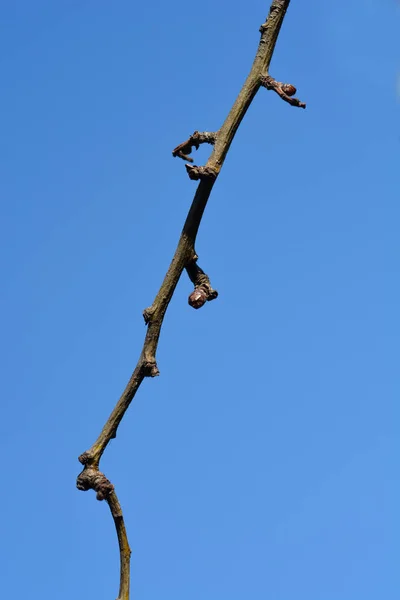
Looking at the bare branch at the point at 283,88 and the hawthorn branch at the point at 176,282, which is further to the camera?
the bare branch at the point at 283,88

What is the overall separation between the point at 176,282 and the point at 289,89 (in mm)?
430

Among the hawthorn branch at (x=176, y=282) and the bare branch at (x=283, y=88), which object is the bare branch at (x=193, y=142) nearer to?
the hawthorn branch at (x=176, y=282)

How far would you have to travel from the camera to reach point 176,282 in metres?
1.44


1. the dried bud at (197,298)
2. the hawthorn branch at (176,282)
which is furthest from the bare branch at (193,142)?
the dried bud at (197,298)

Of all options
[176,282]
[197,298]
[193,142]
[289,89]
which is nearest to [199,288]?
[197,298]

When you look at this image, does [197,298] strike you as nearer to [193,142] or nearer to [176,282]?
[176,282]

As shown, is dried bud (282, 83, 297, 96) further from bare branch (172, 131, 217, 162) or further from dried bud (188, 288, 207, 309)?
dried bud (188, 288, 207, 309)

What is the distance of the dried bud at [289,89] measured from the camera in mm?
1617

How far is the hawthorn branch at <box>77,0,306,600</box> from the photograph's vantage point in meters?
1.38

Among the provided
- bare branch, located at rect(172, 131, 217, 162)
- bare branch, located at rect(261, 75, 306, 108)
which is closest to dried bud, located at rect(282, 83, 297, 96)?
bare branch, located at rect(261, 75, 306, 108)

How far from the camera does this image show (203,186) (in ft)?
4.81

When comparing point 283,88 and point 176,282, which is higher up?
point 283,88

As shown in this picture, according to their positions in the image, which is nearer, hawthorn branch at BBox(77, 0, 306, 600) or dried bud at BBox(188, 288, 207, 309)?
hawthorn branch at BBox(77, 0, 306, 600)

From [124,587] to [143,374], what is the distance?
0.30 m
